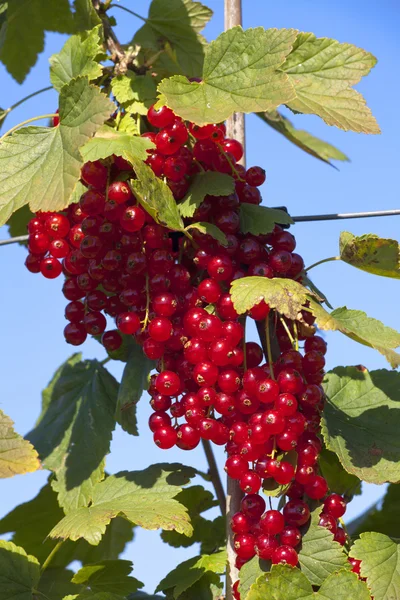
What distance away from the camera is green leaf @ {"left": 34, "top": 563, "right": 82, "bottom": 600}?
5.38 ft

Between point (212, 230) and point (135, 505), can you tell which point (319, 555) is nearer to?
point (135, 505)

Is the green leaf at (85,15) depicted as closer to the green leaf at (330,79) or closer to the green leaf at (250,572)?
the green leaf at (330,79)

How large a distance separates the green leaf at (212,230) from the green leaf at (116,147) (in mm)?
147

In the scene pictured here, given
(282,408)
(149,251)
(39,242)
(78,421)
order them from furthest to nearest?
(78,421) < (39,242) < (149,251) < (282,408)

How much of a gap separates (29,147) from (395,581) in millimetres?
989

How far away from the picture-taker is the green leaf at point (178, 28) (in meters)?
1.92

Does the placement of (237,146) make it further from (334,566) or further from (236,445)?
(334,566)

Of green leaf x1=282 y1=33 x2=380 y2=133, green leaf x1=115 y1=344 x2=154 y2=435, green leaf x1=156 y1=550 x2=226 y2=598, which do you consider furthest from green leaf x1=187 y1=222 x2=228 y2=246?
green leaf x1=156 y1=550 x2=226 y2=598

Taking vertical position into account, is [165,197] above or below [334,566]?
above

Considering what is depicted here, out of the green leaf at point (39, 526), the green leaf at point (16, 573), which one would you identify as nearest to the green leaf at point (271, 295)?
the green leaf at point (16, 573)

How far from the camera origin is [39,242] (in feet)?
5.09

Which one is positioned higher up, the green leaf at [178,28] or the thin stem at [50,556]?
the green leaf at [178,28]

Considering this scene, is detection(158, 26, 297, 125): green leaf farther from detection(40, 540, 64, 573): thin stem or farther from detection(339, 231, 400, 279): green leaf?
detection(40, 540, 64, 573): thin stem

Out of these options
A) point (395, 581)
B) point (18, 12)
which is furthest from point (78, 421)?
point (18, 12)
